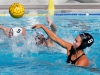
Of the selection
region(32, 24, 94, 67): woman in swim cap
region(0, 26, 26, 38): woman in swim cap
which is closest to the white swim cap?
region(0, 26, 26, 38): woman in swim cap

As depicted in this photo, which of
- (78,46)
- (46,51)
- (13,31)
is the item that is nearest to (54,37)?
(78,46)

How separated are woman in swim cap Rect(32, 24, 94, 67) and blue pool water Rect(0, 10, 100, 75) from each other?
0.12 metres

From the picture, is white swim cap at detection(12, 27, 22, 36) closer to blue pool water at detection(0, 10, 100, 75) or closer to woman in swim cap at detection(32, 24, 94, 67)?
blue pool water at detection(0, 10, 100, 75)

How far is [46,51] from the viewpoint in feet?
25.9

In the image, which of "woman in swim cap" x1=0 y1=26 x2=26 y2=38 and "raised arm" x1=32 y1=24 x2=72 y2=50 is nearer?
"raised arm" x1=32 y1=24 x2=72 y2=50

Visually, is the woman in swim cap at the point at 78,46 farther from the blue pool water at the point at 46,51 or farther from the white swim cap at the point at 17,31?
the white swim cap at the point at 17,31

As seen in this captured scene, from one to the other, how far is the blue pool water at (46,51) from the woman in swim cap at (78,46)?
12 centimetres

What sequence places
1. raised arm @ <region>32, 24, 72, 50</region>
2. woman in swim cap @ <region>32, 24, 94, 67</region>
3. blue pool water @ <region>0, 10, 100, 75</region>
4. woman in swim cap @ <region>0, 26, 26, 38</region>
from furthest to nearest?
woman in swim cap @ <region>0, 26, 26, 38</region>
blue pool water @ <region>0, 10, 100, 75</region>
raised arm @ <region>32, 24, 72, 50</region>
woman in swim cap @ <region>32, 24, 94, 67</region>

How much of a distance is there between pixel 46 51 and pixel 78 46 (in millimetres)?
2255

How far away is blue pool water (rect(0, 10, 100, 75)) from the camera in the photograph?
20.2ft

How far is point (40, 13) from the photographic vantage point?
11109 mm

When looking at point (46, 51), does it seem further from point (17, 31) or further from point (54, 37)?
point (54, 37)

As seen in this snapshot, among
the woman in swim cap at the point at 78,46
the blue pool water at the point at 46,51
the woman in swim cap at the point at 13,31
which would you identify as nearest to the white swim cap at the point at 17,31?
the woman in swim cap at the point at 13,31

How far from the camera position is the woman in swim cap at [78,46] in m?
5.67
